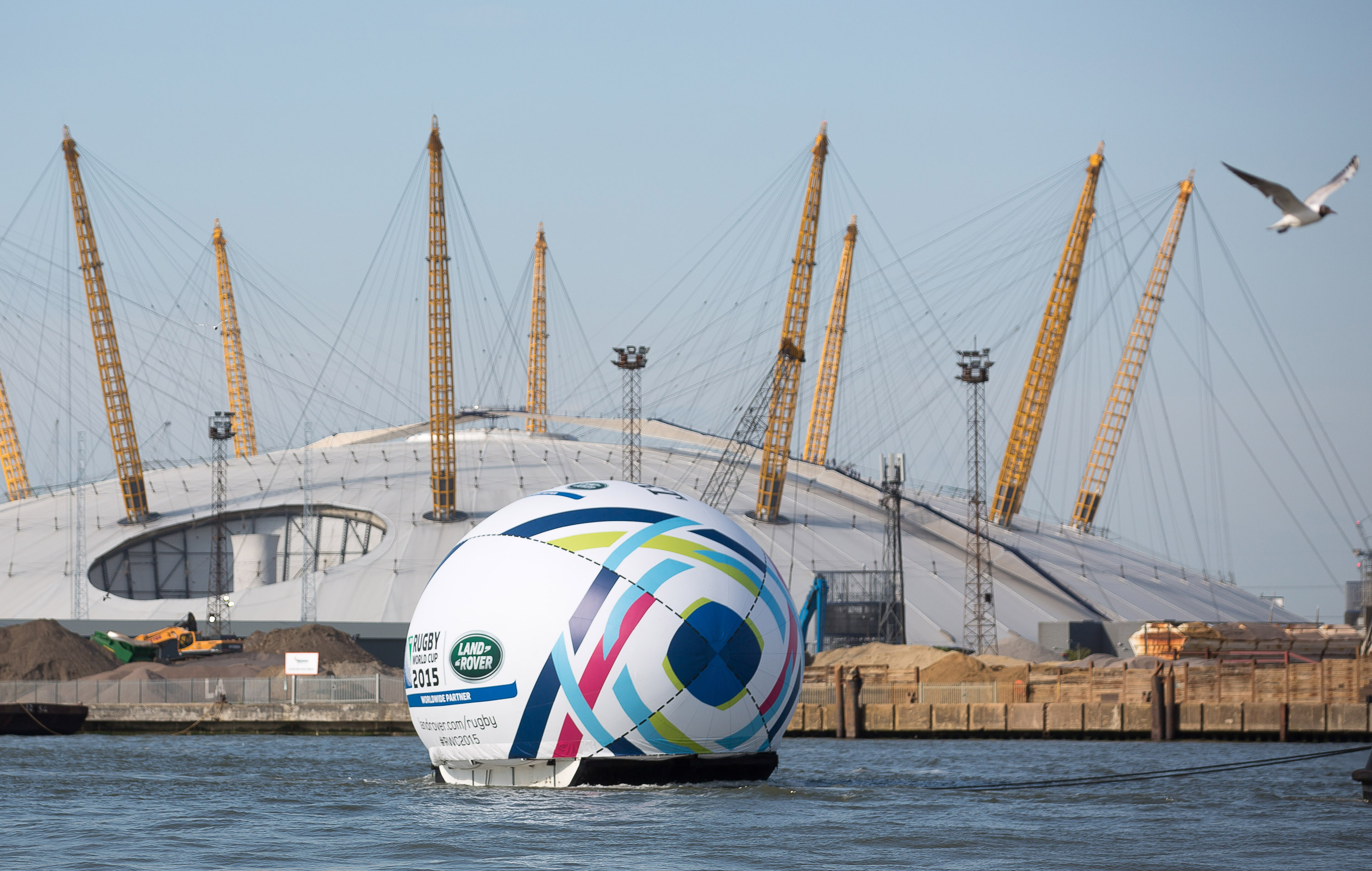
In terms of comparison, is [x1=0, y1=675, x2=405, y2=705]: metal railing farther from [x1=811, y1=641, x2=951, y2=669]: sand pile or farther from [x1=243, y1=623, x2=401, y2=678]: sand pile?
[x1=811, y1=641, x2=951, y2=669]: sand pile

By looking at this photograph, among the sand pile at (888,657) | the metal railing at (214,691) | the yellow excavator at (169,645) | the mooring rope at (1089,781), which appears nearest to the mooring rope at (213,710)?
the metal railing at (214,691)

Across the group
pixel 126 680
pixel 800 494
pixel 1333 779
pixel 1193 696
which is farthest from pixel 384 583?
pixel 1333 779

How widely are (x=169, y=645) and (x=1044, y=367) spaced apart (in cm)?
6213

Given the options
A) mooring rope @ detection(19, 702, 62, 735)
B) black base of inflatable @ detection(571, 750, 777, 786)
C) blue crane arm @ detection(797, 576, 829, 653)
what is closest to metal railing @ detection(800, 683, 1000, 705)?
blue crane arm @ detection(797, 576, 829, 653)

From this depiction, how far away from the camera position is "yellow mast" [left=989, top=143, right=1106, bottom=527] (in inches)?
4284

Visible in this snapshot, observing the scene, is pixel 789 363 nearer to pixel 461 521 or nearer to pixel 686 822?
pixel 461 521

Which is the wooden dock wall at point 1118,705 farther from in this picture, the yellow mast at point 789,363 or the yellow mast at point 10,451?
the yellow mast at point 10,451

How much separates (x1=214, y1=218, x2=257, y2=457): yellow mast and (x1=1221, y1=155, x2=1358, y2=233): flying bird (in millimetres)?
133358

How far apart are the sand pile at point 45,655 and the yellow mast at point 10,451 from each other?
187ft

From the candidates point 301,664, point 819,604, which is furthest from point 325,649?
point 819,604

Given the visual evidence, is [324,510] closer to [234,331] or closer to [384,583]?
[384,583]

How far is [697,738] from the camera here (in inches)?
973

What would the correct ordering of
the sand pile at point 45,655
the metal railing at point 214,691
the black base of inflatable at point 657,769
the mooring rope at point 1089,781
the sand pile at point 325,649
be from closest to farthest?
the black base of inflatable at point 657,769 < the mooring rope at point 1089,781 < the metal railing at point 214,691 < the sand pile at point 45,655 < the sand pile at point 325,649

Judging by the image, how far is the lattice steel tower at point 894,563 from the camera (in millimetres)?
80125
